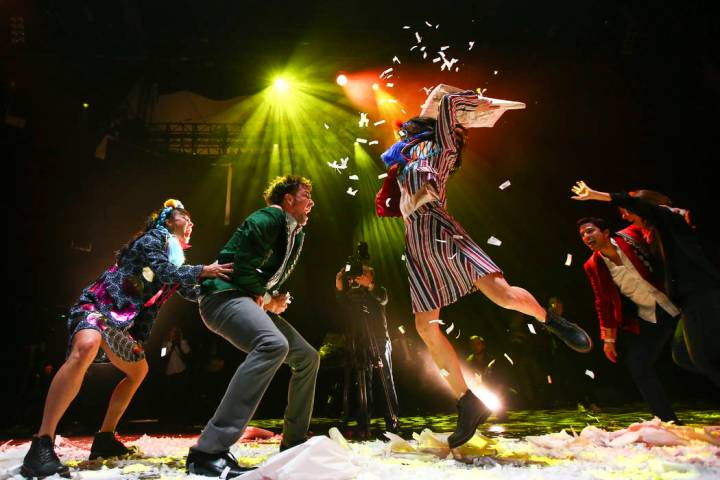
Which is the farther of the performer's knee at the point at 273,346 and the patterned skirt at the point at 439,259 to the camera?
the patterned skirt at the point at 439,259

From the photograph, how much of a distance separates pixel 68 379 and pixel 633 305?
4136 mm

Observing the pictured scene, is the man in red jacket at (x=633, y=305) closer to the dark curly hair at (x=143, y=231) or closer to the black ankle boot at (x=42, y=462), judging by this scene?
the dark curly hair at (x=143, y=231)

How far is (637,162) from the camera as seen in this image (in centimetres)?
807

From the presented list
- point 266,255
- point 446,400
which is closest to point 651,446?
point 266,255

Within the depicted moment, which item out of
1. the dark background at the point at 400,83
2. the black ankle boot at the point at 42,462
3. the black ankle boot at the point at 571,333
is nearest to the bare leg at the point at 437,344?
the black ankle boot at the point at 571,333

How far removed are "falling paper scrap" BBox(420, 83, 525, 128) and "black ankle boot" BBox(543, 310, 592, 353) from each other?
1263 mm

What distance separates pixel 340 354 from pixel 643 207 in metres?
4.30

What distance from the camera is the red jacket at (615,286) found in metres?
3.77

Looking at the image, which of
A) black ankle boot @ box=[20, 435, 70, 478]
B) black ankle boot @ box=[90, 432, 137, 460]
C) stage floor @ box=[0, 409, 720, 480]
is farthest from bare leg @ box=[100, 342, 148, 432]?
black ankle boot @ box=[20, 435, 70, 478]

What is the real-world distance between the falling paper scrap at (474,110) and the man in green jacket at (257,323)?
989 mm

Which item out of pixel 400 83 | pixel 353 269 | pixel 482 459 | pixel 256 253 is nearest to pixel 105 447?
pixel 256 253

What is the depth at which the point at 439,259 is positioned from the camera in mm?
2732

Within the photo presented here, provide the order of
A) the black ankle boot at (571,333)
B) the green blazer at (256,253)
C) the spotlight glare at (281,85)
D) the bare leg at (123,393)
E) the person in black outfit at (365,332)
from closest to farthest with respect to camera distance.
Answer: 1. the black ankle boot at (571,333)
2. the green blazer at (256,253)
3. the bare leg at (123,393)
4. the person in black outfit at (365,332)
5. the spotlight glare at (281,85)

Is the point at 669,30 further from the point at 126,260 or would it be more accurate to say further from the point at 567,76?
the point at 126,260
